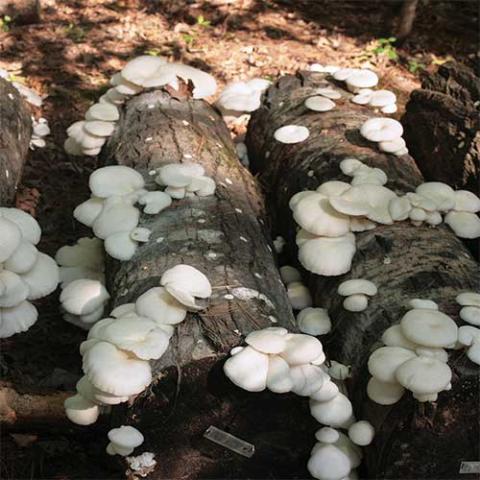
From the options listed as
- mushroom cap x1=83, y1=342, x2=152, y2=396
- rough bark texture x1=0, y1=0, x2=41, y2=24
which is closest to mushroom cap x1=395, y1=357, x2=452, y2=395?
mushroom cap x1=83, y1=342, x2=152, y2=396

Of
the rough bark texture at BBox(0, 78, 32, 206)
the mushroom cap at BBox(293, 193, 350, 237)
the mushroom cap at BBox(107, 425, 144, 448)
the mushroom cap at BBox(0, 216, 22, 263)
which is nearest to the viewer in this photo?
the mushroom cap at BBox(107, 425, 144, 448)

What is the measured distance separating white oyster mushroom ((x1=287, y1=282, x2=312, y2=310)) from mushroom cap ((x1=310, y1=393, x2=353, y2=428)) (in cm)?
134

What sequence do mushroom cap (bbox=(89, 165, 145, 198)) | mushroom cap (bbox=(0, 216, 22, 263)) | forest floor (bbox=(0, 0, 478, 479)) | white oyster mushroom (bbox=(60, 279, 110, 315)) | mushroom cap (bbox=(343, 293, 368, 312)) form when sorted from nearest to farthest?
mushroom cap (bbox=(0, 216, 22, 263))
mushroom cap (bbox=(343, 293, 368, 312))
white oyster mushroom (bbox=(60, 279, 110, 315))
mushroom cap (bbox=(89, 165, 145, 198))
forest floor (bbox=(0, 0, 478, 479))

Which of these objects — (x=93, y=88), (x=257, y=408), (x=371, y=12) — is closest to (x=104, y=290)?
(x=257, y=408)

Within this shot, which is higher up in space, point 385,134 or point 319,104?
point 385,134

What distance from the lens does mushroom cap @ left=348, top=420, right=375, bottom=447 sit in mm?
3551

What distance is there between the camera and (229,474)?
3682 mm

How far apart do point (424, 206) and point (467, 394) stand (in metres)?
1.68

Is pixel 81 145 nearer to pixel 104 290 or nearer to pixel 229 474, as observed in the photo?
pixel 104 290

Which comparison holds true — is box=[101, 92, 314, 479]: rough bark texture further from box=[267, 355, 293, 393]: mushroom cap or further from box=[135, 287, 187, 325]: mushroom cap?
box=[267, 355, 293, 393]: mushroom cap

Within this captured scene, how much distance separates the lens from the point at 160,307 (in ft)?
11.9

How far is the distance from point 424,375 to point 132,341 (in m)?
1.50

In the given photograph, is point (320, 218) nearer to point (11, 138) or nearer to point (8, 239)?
point (8, 239)

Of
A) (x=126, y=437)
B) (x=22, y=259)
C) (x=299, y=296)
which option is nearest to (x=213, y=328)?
(x=126, y=437)
